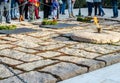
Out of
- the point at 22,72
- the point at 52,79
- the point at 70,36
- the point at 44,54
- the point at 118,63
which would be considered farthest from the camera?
the point at 70,36

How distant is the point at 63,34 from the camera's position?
363 inches

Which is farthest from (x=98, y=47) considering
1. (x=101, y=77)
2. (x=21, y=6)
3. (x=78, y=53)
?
(x=21, y=6)

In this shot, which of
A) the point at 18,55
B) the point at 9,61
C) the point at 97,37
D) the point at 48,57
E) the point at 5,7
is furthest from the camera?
the point at 5,7

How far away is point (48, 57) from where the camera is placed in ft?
21.3

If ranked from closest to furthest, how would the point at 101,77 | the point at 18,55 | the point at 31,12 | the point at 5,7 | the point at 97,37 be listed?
the point at 101,77 → the point at 18,55 → the point at 97,37 → the point at 5,7 → the point at 31,12

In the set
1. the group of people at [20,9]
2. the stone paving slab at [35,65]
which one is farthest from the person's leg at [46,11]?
the stone paving slab at [35,65]

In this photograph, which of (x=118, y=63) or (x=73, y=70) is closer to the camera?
(x=73, y=70)

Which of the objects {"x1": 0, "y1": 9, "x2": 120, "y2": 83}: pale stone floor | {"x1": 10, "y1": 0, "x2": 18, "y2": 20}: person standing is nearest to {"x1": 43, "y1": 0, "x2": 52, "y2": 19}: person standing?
{"x1": 10, "y1": 0, "x2": 18, "y2": 20}: person standing

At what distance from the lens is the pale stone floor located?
528 cm

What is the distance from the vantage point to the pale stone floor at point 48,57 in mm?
5281

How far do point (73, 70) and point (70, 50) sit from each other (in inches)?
65.0

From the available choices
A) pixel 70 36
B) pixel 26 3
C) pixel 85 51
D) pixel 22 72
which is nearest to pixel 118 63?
pixel 85 51

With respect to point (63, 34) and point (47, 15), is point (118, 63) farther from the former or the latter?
point (47, 15)

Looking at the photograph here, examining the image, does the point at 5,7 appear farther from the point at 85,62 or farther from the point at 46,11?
the point at 85,62
